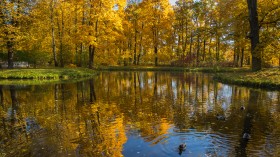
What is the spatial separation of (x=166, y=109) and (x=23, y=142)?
728cm

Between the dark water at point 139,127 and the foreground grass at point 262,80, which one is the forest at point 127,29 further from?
the dark water at point 139,127

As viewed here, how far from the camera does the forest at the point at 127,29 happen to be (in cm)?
2823

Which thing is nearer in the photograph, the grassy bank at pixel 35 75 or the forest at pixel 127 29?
Result: the forest at pixel 127 29

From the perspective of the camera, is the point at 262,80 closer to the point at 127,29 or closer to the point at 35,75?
the point at 35,75

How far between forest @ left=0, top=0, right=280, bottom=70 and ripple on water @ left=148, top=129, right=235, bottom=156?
19.2 m

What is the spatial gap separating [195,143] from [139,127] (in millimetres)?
2556

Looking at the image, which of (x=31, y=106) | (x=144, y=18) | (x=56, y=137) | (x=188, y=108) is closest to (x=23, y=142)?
(x=56, y=137)

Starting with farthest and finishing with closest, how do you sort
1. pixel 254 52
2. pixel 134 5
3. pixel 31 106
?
pixel 134 5
pixel 254 52
pixel 31 106

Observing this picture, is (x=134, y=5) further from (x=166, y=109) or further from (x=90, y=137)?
(x=90, y=137)

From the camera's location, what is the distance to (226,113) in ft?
40.8

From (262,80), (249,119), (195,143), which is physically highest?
(262,80)

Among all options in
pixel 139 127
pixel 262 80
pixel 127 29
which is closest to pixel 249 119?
pixel 139 127

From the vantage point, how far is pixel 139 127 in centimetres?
1015

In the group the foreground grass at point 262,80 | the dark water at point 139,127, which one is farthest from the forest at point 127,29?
the dark water at point 139,127
